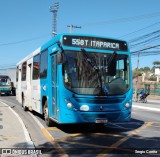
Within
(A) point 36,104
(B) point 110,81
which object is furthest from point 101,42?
(A) point 36,104

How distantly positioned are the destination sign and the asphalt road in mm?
2853

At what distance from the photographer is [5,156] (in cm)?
745

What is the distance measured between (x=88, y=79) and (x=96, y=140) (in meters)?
1.95

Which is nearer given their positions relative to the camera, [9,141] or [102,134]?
[9,141]

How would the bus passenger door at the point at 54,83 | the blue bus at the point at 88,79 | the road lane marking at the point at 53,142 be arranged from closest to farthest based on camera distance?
the road lane marking at the point at 53,142 → the blue bus at the point at 88,79 → the bus passenger door at the point at 54,83

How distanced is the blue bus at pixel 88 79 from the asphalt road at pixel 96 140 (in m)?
0.51

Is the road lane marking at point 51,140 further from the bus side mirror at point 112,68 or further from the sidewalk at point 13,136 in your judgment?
the bus side mirror at point 112,68

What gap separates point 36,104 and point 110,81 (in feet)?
16.5

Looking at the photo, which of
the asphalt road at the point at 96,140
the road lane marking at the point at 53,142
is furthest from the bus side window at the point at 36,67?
the road lane marking at the point at 53,142

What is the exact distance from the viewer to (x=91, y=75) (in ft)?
35.2

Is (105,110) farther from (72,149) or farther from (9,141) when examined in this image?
(9,141)

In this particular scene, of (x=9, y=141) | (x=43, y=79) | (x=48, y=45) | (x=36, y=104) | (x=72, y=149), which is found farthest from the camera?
(x=36, y=104)

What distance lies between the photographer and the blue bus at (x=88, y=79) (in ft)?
34.4

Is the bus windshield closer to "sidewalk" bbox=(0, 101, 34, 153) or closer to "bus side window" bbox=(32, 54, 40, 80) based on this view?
"sidewalk" bbox=(0, 101, 34, 153)
